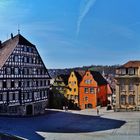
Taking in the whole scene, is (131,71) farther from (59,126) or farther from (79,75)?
(59,126)

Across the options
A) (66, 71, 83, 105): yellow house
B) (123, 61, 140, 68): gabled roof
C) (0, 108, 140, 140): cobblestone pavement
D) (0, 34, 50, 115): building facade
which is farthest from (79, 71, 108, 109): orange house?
(0, 108, 140, 140): cobblestone pavement

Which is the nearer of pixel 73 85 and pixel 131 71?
pixel 131 71

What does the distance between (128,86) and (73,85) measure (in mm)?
15811

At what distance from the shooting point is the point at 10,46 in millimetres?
52562

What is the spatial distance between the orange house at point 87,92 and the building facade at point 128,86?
9.85 metres

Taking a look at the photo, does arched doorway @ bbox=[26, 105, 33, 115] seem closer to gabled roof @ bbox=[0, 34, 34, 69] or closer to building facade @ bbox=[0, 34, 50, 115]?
building facade @ bbox=[0, 34, 50, 115]

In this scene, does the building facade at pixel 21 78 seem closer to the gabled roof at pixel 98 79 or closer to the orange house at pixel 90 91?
the orange house at pixel 90 91

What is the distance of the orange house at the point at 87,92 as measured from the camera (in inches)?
2576

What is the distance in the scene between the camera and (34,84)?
5606 centimetres

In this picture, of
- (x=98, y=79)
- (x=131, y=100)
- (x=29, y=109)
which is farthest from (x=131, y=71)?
(x=29, y=109)

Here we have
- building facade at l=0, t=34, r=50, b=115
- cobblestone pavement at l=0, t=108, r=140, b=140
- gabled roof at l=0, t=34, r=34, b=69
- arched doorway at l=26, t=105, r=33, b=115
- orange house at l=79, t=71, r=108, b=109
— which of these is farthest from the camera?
orange house at l=79, t=71, r=108, b=109

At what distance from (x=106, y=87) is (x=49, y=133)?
3583 cm

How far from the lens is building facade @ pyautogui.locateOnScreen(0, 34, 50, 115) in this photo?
49.8 meters

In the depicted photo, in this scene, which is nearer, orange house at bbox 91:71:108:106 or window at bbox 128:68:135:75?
window at bbox 128:68:135:75
